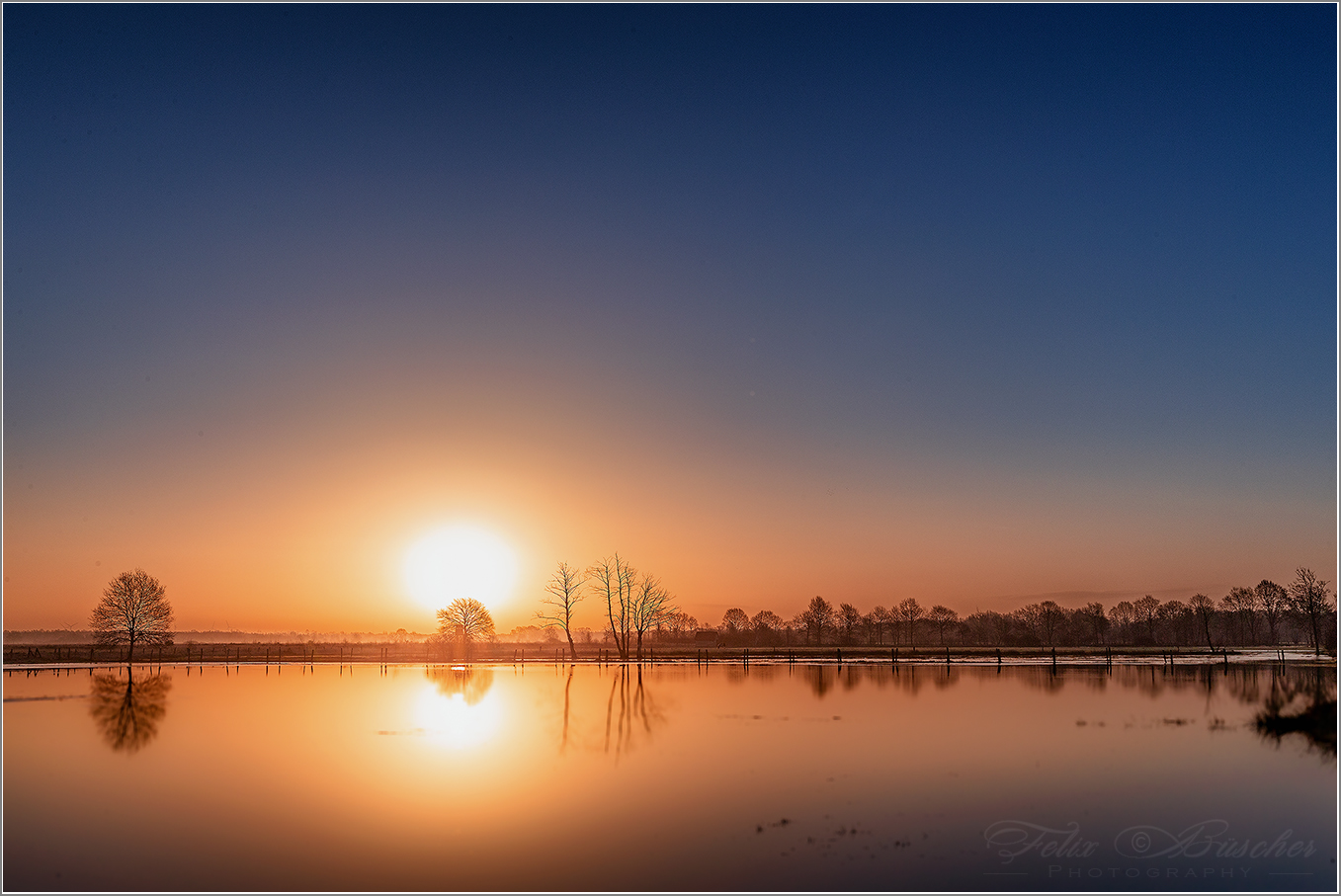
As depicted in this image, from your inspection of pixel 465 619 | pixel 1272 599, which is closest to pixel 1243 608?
pixel 1272 599

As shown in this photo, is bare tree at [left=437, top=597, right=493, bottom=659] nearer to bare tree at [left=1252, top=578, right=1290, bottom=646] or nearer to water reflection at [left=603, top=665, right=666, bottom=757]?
water reflection at [left=603, top=665, right=666, bottom=757]

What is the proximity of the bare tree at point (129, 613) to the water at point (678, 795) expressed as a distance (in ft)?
216

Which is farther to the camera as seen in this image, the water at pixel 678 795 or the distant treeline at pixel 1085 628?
the distant treeline at pixel 1085 628

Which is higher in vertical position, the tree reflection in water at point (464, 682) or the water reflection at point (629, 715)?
the water reflection at point (629, 715)

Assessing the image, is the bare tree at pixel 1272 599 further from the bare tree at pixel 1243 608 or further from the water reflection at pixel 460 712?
the water reflection at pixel 460 712

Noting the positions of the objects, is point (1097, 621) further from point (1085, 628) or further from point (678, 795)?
point (678, 795)

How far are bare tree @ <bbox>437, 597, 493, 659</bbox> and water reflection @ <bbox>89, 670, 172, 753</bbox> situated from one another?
61.5 meters

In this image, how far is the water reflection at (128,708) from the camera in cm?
3500

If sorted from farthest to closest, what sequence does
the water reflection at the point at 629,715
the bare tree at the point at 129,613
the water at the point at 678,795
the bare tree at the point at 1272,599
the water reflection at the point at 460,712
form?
the bare tree at the point at 1272,599
the bare tree at the point at 129,613
the water reflection at the point at 460,712
the water reflection at the point at 629,715
the water at the point at 678,795

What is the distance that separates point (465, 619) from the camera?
132750 mm

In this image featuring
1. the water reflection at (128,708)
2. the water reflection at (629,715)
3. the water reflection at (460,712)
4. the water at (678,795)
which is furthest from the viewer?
the water reflection at (460,712)

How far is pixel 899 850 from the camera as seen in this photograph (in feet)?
61.4

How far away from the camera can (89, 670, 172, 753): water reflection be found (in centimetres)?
3500

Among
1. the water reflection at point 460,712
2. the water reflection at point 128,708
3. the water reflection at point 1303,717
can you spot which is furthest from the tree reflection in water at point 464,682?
the water reflection at point 1303,717
